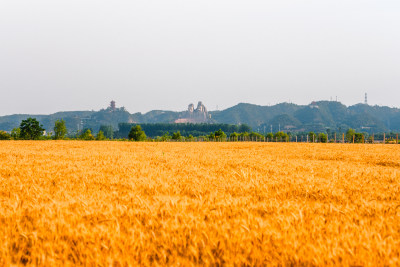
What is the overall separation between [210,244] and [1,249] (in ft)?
6.30

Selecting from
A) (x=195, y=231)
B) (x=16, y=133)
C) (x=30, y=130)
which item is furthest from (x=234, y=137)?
(x=195, y=231)

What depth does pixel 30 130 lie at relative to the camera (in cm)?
10944

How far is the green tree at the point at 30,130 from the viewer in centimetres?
10888

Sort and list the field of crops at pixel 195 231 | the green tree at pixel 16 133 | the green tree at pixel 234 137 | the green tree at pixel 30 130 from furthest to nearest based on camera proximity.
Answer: the green tree at pixel 234 137 → the green tree at pixel 16 133 → the green tree at pixel 30 130 → the field of crops at pixel 195 231

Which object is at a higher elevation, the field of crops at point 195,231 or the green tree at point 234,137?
the field of crops at point 195,231

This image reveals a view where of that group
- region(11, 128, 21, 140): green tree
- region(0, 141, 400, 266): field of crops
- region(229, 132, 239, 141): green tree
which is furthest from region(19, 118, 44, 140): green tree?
region(0, 141, 400, 266): field of crops

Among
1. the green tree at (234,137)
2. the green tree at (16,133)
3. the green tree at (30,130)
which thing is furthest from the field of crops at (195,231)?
the green tree at (234,137)

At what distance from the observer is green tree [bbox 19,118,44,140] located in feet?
357

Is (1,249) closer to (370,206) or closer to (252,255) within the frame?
(252,255)

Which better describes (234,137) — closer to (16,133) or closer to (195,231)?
(16,133)

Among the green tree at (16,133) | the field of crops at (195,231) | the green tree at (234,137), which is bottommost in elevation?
the green tree at (234,137)

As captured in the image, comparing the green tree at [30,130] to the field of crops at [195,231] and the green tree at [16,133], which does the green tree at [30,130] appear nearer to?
the green tree at [16,133]

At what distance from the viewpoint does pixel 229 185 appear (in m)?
6.89

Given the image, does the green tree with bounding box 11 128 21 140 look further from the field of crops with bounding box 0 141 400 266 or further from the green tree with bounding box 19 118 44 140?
the field of crops with bounding box 0 141 400 266
